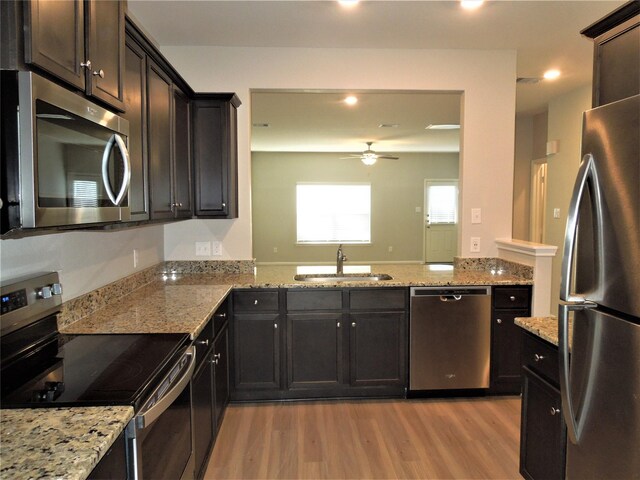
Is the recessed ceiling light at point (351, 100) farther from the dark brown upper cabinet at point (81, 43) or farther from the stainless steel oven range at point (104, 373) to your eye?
the stainless steel oven range at point (104, 373)

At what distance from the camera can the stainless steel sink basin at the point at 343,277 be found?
3.38 meters

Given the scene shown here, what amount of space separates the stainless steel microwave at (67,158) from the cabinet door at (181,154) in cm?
113

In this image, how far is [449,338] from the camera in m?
3.13

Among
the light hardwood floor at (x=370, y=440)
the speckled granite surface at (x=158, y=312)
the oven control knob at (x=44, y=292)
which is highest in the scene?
the oven control knob at (x=44, y=292)

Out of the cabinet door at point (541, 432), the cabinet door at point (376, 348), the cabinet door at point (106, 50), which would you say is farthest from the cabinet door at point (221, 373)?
the cabinet door at point (541, 432)

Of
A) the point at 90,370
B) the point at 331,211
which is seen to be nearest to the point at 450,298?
the point at 90,370

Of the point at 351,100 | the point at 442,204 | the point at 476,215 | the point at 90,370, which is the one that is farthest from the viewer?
the point at 442,204

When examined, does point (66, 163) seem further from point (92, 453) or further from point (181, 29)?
point (181, 29)

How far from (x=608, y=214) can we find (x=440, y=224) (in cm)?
915

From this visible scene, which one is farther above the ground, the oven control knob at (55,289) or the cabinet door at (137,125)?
the cabinet door at (137,125)

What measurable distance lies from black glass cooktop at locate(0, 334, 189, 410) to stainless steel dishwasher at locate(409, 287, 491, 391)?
184 centimetres

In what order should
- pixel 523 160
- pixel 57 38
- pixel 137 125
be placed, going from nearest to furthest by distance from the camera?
pixel 57 38
pixel 137 125
pixel 523 160

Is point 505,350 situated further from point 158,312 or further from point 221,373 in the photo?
point 158,312

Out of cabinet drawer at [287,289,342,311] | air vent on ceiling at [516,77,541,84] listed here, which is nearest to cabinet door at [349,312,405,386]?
cabinet drawer at [287,289,342,311]
